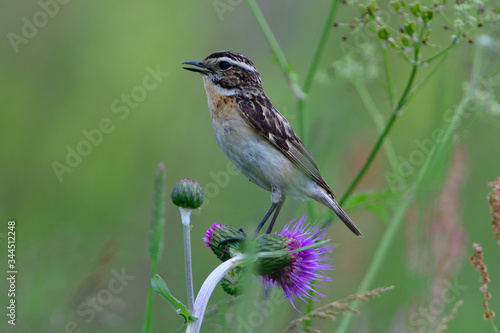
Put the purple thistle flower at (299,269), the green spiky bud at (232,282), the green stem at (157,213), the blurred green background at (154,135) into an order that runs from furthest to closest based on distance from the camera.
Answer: the blurred green background at (154,135) < the purple thistle flower at (299,269) < the green spiky bud at (232,282) < the green stem at (157,213)

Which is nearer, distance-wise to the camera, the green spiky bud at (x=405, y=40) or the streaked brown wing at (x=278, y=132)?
the green spiky bud at (x=405, y=40)

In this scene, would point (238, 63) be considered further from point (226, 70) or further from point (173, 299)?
point (173, 299)

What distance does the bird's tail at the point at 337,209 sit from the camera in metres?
4.79

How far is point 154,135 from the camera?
25.4 ft

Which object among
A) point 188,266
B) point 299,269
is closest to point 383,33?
point 299,269

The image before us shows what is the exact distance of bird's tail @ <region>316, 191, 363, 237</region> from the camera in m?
4.79

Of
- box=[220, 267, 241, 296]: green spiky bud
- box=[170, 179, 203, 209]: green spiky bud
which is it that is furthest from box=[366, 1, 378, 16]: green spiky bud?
box=[220, 267, 241, 296]: green spiky bud

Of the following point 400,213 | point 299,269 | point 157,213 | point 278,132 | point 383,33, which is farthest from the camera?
point 278,132

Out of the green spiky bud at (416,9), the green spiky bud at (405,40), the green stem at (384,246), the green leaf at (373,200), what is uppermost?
the green spiky bud at (416,9)

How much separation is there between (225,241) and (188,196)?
0.52 metres

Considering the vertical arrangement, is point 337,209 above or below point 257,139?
below

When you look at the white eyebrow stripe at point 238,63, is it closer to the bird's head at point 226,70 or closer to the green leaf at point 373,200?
the bird's head at point 226,70

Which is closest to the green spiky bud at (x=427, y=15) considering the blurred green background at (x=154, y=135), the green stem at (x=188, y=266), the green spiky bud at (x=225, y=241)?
the blurred green background at (x=154, y=135)

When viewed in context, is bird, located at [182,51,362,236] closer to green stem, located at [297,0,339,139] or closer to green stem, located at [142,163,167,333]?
green stem, located at [297,0,339,139]
